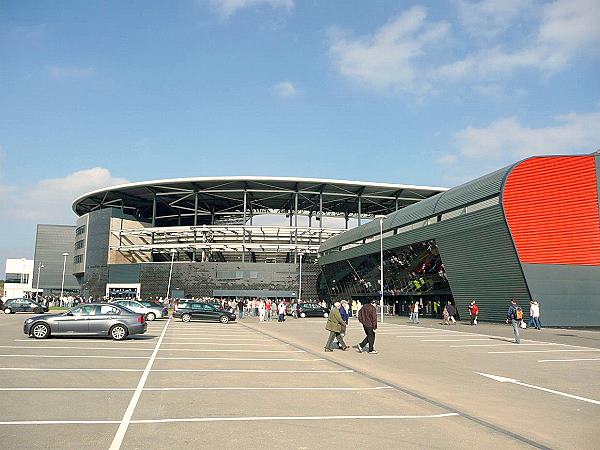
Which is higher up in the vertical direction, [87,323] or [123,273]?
[123,273]

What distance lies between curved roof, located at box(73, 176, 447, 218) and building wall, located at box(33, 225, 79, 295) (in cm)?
3158

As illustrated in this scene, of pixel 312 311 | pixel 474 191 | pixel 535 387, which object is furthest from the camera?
pixel 312 311

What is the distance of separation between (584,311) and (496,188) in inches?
330

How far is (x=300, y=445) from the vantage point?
627cm

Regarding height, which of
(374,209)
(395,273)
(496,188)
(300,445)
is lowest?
(300,445)

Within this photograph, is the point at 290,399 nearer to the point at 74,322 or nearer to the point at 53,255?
the point at 74,322

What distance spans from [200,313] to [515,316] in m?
21.0

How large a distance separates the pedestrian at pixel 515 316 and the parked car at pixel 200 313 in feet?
56.9

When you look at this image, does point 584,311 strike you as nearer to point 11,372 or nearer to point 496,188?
point 496,188

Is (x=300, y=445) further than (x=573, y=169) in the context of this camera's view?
No

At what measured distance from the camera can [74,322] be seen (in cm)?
1962

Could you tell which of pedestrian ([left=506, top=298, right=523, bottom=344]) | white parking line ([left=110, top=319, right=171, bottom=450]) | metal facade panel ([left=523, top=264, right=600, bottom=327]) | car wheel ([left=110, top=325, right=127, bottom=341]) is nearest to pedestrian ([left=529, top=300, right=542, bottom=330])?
pedestrian ([left=506, top=298, right=523, bottom=344])

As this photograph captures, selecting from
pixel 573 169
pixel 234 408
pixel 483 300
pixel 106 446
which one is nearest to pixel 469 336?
pixel 483 300

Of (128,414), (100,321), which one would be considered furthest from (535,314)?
(128,414)
